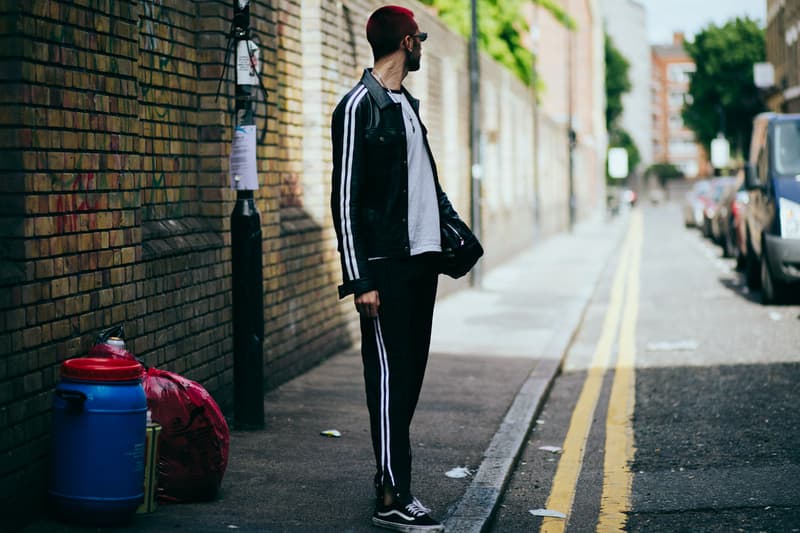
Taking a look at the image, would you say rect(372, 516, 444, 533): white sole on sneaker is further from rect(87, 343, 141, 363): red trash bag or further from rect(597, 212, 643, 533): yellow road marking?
rect(87, 343, 141, 363): red trash bag

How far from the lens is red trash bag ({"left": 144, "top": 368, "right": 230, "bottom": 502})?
546 cm

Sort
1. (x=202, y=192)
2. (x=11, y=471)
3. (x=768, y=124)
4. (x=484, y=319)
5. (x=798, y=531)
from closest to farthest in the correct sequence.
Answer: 1. (x=11, y=471)
2. (x=798, y=531)
3. (x=202, y=192)
4. (x=484, y=319)
5. (x=768, y=124)

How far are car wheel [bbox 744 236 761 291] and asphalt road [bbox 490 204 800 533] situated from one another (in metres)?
1.75

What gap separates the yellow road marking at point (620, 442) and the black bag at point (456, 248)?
136 cm

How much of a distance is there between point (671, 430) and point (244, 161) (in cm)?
319

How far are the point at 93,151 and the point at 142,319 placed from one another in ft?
3.69

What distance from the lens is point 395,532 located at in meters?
5.18

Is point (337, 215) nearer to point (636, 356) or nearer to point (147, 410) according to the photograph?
point (147, 410)

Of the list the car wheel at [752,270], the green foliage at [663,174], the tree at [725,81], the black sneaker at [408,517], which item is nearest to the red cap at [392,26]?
the black sneaker at [408,517]

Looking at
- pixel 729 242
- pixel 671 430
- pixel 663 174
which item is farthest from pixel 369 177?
pixel 663 174

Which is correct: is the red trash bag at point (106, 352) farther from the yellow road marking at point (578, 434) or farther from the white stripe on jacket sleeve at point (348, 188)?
the yellow road marking at point (578, 434)

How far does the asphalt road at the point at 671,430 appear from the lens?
5805 millimetres

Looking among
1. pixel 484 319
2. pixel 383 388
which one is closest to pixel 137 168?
pixel 383 388

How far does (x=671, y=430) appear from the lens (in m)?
7.88
